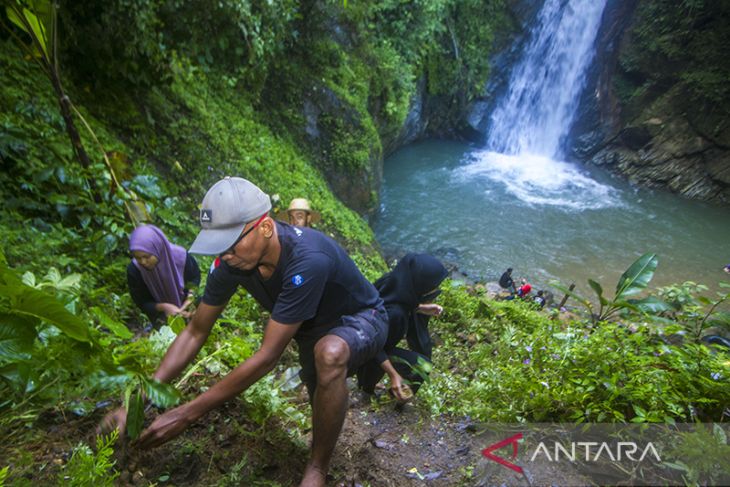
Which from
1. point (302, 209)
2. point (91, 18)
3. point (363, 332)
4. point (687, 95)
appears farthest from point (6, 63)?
point (687, 95)

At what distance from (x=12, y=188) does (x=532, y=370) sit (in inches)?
186

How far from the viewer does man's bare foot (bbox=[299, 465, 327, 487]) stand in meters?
2.27

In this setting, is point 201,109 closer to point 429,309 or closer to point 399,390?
point 429,309

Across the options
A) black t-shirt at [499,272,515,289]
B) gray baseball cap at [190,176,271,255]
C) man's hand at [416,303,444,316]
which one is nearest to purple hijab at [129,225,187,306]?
gray baseball cap at [190,176,271,255]

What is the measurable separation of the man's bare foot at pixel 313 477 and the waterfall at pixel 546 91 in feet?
59.6

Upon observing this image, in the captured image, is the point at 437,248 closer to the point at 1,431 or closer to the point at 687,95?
the point at 1,431

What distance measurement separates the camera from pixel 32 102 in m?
4.70

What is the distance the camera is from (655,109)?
18406 millimetres

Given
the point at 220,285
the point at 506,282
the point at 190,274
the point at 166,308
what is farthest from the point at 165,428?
the point at 506,282

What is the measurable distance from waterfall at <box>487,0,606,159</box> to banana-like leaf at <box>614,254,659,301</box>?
16.9m

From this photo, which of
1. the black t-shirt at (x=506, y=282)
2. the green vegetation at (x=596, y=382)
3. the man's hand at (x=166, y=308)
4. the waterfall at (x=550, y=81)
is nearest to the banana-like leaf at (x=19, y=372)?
the man's hand at (x=166, y=308)

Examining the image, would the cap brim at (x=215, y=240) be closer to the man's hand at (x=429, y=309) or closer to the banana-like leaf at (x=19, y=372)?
the banana-like leaf at (x=19, y=372)

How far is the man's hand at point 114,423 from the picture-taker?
2.03m

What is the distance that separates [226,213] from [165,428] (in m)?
1.00
